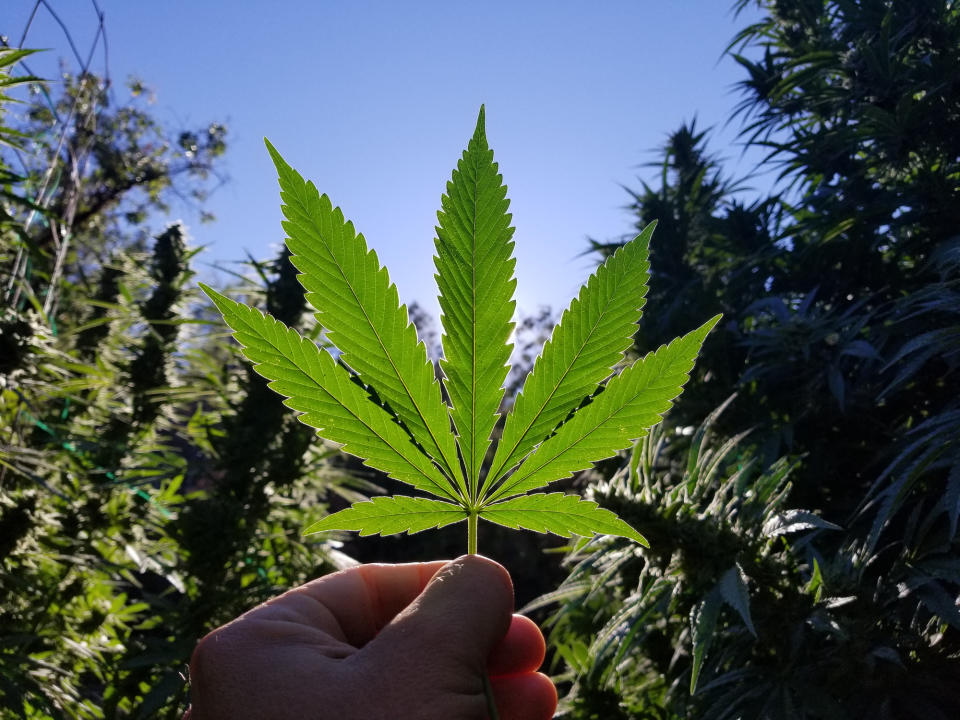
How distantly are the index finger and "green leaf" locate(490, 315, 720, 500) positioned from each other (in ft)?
0.64

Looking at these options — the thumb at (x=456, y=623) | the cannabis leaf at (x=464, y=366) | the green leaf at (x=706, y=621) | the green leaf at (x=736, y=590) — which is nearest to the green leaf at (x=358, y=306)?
the cannabis leaf at (x=464, y=366)

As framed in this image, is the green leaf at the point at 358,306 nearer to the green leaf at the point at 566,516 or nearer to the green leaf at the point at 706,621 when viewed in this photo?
the green leaf at the point at 566,516

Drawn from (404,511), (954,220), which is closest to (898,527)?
(954,220)

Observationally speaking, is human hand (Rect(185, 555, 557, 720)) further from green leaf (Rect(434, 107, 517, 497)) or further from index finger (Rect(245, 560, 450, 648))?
green leaf (Rect(434, 107, 517, 497))

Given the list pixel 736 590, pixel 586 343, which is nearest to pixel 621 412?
pixel 586 343

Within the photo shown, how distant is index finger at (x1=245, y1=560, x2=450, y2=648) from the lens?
50 centimetres

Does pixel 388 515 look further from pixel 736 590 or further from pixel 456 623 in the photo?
pixel 736 590

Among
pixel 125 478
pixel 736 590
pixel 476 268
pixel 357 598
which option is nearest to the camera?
pixel 476 268

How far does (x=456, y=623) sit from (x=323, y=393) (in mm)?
190

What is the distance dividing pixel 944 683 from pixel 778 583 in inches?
10.7

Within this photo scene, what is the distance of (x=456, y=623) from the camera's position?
16.3 inches

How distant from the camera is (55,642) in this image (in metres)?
1.71

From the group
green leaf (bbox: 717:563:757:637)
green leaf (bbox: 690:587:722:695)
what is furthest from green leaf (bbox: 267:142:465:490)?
green leaf (bbox: 690:587:722:695)

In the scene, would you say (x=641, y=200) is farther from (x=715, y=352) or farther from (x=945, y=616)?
(x=945, y=616)
